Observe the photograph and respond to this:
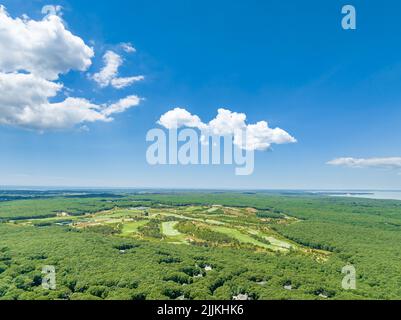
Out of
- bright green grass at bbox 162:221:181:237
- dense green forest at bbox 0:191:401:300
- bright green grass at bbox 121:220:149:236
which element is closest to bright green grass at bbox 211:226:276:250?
dense green forest at bbox 0:191:401:300

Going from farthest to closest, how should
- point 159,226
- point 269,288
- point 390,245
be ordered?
point 159,226 < point 390,245 < point 269,288

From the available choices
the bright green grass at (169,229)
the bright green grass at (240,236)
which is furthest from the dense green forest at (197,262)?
the bright green grass at (169,229)

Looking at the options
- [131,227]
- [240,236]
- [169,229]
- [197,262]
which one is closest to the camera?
[197,262]

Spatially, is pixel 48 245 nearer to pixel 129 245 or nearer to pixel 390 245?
pixel 129 245

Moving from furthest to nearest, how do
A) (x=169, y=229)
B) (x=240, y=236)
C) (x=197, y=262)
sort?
1. (x=169, y=229)
2. (x=240, y=236)
3. (x=197, y=262)

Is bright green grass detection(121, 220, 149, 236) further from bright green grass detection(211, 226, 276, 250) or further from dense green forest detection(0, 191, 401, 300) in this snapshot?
bright green grass detection(211, 226, 276, 250)

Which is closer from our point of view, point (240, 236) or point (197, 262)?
point (197, 262)

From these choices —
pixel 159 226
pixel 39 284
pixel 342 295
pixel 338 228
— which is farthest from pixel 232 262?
pixel 338 228

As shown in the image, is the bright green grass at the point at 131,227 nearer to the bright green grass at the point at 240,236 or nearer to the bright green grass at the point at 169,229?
the bright green grass at the point at 169,229

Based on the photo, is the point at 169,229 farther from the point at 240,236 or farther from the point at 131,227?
the point at 240,236

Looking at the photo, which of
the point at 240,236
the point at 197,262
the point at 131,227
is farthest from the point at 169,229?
the point at 197,262

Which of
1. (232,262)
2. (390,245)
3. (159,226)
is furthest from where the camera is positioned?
(159,226)
